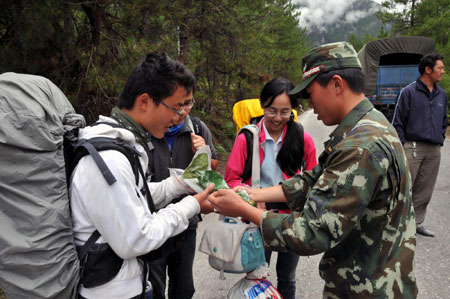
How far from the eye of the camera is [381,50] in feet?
45.5

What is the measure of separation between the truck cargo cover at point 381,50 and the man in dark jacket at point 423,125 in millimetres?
9864

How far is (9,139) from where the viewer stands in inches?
42.1

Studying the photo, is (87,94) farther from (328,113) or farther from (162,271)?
(328,113)

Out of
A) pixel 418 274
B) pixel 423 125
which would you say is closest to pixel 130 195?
pixel 418 274

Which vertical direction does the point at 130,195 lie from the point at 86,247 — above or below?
above

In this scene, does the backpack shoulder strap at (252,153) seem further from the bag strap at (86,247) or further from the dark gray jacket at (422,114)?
the dark gray jacket at (422,114)

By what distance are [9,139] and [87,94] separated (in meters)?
4.04

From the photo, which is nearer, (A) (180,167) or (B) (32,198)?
(B) (32,198)

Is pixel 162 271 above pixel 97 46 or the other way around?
the other way around

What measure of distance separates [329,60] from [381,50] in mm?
14630

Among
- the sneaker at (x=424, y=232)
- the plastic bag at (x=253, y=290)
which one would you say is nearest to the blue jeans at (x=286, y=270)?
the plastic bag at (x=253, y=290)

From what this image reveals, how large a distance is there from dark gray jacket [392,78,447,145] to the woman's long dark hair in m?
2.79

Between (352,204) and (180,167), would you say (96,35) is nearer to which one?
(180,167)

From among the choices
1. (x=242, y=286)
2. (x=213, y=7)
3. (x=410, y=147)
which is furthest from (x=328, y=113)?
(x=213, y=7)
